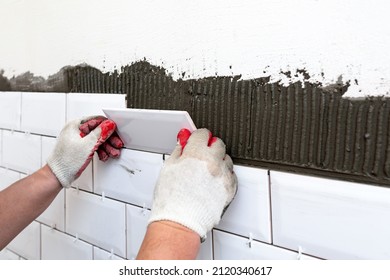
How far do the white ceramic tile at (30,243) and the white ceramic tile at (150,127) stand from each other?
595mm

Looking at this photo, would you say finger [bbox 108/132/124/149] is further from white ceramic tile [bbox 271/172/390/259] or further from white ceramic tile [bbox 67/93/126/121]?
white ceramic tile [bbox 271/172/390/259]

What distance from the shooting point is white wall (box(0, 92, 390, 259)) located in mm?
588

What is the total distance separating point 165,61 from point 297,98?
1.06 feet

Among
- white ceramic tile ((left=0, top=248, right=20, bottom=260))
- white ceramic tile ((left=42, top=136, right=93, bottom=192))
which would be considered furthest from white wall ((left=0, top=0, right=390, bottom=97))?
white ceramic tile ((left=0, top=248, right=20, bottom=260))

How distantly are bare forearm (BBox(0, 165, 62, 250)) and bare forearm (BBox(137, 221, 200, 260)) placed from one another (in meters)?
0.42

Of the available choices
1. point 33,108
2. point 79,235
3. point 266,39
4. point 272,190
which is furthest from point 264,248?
point 33,108

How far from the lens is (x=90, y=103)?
3.18ft

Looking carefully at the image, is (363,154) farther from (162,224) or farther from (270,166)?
(162,224)

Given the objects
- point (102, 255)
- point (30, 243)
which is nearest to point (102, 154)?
point (102, 255)

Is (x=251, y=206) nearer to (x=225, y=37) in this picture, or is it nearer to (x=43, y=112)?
(x=225, y=37)

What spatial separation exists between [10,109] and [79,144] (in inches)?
23.4

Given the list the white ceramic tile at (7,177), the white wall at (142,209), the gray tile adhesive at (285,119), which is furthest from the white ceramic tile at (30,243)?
the gray tile adhesive at (285,119)

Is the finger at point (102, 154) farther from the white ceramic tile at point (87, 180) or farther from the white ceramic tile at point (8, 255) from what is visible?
the white ceramic tile at point (8, 255)

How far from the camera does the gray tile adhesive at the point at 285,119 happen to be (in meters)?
0.56
